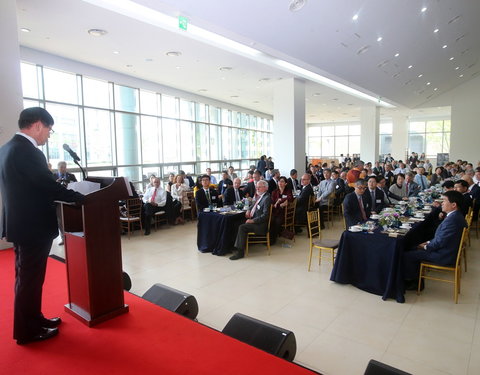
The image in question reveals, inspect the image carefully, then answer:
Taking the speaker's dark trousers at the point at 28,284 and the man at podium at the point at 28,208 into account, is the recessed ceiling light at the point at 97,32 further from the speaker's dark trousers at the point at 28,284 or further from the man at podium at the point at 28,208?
the speaker's dark trousers at the point at 28,284

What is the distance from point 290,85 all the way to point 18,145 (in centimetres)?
1054

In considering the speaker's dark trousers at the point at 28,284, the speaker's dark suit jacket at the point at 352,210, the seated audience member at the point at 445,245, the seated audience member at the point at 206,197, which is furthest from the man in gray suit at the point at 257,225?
the speaker's dark trousers at the point at 28,284

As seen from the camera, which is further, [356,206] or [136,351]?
[356,206]

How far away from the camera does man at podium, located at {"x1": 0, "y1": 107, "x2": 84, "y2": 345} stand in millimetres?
2029

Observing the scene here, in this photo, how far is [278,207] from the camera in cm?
680

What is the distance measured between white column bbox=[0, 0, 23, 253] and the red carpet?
2.87 m

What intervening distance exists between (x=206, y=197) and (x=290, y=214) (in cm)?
186

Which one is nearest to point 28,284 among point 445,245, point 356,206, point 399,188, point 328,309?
point 328,309

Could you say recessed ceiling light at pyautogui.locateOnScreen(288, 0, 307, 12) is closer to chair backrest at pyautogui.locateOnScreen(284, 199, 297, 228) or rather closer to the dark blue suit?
chair backrest at pyautogui.locateOnScreen(284, 199, 297, 228)

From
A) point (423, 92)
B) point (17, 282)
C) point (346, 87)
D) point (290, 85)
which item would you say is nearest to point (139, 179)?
point (290, 85)

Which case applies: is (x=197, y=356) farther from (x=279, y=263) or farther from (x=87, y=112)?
(x=87, y=112)

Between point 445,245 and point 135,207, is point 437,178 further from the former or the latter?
point 135,207

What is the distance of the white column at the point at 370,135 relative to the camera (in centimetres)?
1905

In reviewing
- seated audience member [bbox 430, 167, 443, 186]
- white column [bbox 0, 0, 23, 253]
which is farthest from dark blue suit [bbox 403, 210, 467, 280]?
seated audience member [bbox 430, 167, 443, 186]
